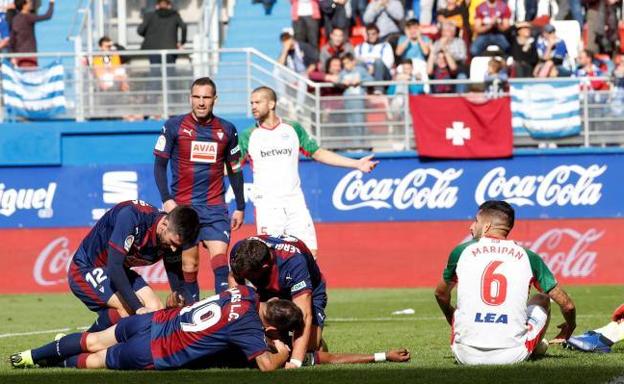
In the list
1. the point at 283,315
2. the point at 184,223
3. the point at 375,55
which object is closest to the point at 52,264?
the point at 375,55

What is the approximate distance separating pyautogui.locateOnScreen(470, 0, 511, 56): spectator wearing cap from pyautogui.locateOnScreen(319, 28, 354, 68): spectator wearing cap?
2324 mm

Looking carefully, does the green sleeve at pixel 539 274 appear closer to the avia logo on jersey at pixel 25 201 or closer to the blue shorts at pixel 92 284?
the blue shorts at pixel 92 284

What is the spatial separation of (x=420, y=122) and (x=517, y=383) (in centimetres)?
1386

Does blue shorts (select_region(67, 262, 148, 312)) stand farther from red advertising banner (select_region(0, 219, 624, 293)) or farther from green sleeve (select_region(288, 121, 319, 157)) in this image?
red advertising banner (select_region(0, 219, 624, 293))

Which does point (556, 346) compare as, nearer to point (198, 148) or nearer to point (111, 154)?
point (198, 148)

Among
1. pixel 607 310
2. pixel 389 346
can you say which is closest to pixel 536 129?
pixel 607 310

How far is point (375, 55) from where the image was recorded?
960 inches

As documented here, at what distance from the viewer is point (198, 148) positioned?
44.5 ft

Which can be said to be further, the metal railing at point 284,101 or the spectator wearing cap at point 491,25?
the spectator wearing cap at point 491,25

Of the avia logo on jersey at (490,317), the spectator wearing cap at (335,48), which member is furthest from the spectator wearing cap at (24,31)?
the avia logo on jersey at (490,317)

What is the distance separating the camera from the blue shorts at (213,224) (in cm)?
1355

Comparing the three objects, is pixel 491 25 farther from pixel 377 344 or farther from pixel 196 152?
pixel 377 344

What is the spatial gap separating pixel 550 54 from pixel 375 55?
308 cm

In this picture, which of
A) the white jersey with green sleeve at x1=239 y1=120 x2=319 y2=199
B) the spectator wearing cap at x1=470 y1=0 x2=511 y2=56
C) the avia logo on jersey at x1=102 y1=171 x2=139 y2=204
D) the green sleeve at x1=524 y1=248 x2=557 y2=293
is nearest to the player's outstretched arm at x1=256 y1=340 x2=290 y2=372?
the green sleeve at x1=524 y1=248 x2=557 y2=293
